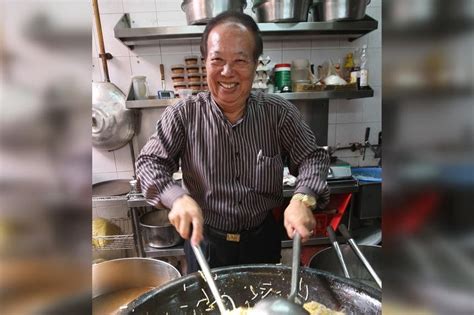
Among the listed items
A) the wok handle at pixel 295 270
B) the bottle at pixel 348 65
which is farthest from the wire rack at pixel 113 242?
the bottle at pixel 348 65

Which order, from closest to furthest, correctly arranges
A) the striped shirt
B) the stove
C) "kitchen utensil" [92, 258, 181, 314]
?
1. the striped shirt
2. "kitchen utensil" [92, 258, 181, 314]
3. the stove

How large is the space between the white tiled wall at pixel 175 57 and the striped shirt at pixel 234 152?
59.7 inches

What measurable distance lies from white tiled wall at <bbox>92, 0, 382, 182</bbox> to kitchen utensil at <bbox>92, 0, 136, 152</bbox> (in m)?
0.11

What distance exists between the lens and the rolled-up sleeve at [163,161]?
1.25m

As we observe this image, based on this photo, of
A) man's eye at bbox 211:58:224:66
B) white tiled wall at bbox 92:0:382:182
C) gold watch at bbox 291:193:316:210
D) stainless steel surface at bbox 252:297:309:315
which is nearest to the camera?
stainless steel surface at bbox 252:297:309:315

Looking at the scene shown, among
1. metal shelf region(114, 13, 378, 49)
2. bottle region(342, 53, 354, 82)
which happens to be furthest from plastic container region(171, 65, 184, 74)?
bottle region(342, 53, 354, 82)

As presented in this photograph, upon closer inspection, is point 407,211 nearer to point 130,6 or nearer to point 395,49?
point 395,49

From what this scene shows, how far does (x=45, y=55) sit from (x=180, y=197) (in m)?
0.98

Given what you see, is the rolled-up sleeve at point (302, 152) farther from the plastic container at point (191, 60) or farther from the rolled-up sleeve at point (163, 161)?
the plastic container at point (191, 60)

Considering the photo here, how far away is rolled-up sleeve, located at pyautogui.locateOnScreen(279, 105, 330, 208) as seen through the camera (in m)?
1.38

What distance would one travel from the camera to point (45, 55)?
0.20 metres

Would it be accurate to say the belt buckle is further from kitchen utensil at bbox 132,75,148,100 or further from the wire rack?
kitchen utensil at bbox 132,75,148,100

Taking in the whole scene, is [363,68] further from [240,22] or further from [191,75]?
[240,22]

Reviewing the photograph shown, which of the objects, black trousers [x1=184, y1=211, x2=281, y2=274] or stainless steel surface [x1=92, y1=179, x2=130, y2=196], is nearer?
black trousers [x1=184, y1=211, x2=281, y2=274]
